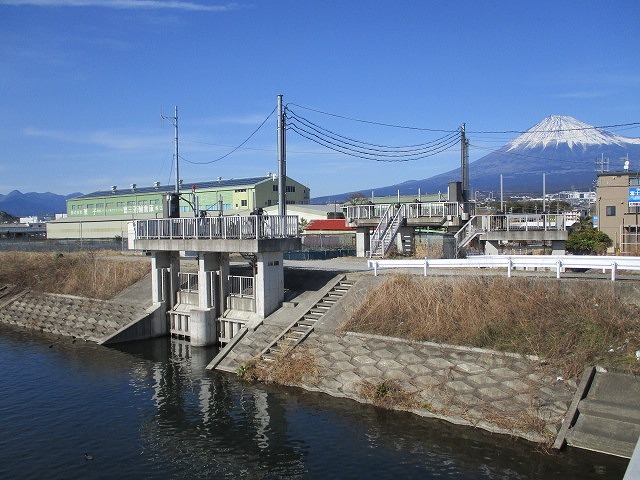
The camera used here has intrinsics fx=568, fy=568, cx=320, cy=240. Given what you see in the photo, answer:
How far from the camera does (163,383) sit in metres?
22.1

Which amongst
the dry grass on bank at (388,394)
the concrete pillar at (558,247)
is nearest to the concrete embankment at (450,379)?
the dry grass on bank at (388,394)

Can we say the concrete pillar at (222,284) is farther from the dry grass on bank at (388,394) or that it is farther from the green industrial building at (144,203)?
the green industrial building at (144,203)

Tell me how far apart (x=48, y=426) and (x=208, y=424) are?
4.95 metres

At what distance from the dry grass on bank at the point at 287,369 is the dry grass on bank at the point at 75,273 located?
16.4 m

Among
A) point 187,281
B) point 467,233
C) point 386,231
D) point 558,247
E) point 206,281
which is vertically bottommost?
point 187,281

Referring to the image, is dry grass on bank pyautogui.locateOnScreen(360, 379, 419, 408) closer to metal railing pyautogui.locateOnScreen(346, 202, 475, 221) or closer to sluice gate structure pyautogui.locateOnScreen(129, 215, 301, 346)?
sluice gate structure pyautogui.locateOnScreen(129, 215, 301, 346)

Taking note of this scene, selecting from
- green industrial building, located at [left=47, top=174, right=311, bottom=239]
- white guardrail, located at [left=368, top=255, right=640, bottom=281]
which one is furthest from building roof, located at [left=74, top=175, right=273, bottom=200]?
white guardrail, located at [left=368, top=255, right=640, bottom=281]

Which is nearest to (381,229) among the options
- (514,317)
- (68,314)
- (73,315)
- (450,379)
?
(514,317)

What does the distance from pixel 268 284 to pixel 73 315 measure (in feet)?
48.1

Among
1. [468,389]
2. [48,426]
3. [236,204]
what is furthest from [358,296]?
[236,204]

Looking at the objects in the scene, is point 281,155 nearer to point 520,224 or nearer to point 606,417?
point 520,224

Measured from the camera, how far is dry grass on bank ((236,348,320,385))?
20250 mm

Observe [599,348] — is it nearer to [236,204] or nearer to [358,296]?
[358,296]

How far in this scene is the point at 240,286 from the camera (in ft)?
91.2
